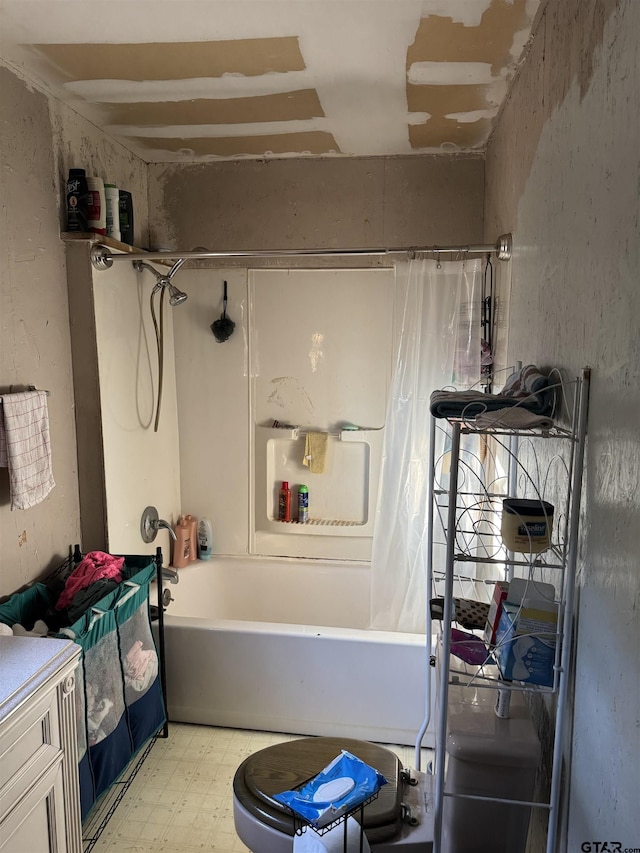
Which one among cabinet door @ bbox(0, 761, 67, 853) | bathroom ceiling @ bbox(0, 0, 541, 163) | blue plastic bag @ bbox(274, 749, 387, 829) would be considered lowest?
cabinet door @ bbox(0, 761, 67, 853)

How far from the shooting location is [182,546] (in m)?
3.06

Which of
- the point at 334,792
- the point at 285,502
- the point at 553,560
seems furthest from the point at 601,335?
the point at 285,502

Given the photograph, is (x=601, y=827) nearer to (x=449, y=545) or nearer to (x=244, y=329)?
(x=449, y=545)

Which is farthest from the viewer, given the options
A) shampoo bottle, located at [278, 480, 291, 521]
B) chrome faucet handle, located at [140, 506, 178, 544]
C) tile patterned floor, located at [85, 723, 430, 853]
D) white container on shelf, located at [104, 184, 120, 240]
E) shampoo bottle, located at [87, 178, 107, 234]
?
shampoo bottle, located at [278, 480, 291, 521]

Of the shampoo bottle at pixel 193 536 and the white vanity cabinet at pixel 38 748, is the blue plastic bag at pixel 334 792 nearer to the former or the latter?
the white vanity cabinet at pixel 38 748

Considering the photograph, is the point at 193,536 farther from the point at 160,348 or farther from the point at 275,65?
the point at 275,65

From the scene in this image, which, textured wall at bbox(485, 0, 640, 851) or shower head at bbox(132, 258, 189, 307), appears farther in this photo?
shower head at bbox(132, 258, 189, 307)

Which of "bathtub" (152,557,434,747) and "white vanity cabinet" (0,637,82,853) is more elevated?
"white vanity cabinet" (0,637,82,853)

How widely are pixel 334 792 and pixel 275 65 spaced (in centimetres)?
201

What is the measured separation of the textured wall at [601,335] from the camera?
0.89m

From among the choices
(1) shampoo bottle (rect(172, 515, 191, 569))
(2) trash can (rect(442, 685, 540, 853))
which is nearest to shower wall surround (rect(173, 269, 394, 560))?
(1) shampoo bottle (rect(172, 515, 191, 569))

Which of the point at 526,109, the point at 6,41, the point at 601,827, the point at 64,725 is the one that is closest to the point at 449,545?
the point at 601,827

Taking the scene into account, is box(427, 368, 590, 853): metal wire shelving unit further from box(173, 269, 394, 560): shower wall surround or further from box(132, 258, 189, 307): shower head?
box(173, 269, 394, 560): shower wall surround

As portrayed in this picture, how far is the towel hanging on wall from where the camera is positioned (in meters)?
3.04
